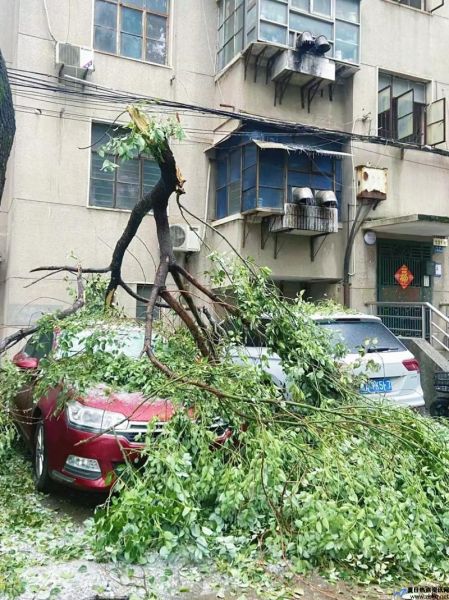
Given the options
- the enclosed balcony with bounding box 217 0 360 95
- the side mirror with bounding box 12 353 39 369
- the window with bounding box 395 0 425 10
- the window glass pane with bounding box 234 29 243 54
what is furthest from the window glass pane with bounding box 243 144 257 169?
the side mirror with bounding box 12 353 39 369

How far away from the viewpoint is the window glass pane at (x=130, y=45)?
1198 cm

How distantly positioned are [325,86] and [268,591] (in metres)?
11.6

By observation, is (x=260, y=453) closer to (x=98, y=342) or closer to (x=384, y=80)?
(x=98, y=342)

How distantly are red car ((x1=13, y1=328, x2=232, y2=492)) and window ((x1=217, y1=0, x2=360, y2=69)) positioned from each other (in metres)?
9.08

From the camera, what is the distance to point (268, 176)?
11352 millimetres

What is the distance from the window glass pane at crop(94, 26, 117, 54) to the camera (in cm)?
1172

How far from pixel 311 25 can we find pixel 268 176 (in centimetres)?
352

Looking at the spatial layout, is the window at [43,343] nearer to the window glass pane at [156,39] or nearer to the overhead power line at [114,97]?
the overhead power line at [114,97]

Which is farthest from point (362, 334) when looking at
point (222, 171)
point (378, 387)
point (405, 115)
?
point (405, 115)

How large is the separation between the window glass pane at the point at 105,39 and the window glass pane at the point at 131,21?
323mm

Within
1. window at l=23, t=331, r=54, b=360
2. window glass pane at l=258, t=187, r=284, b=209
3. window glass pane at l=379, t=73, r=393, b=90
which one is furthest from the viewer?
window glass pane at l=379, t=73, r=393, b=90

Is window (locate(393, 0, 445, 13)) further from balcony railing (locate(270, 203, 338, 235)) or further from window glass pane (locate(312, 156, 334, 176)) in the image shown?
balcony railing (locate(270, 203, 338, 235))

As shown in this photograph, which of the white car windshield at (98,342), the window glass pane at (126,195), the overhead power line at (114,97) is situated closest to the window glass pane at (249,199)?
the overhead power line at (114,97)

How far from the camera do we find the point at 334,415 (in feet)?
14.0
